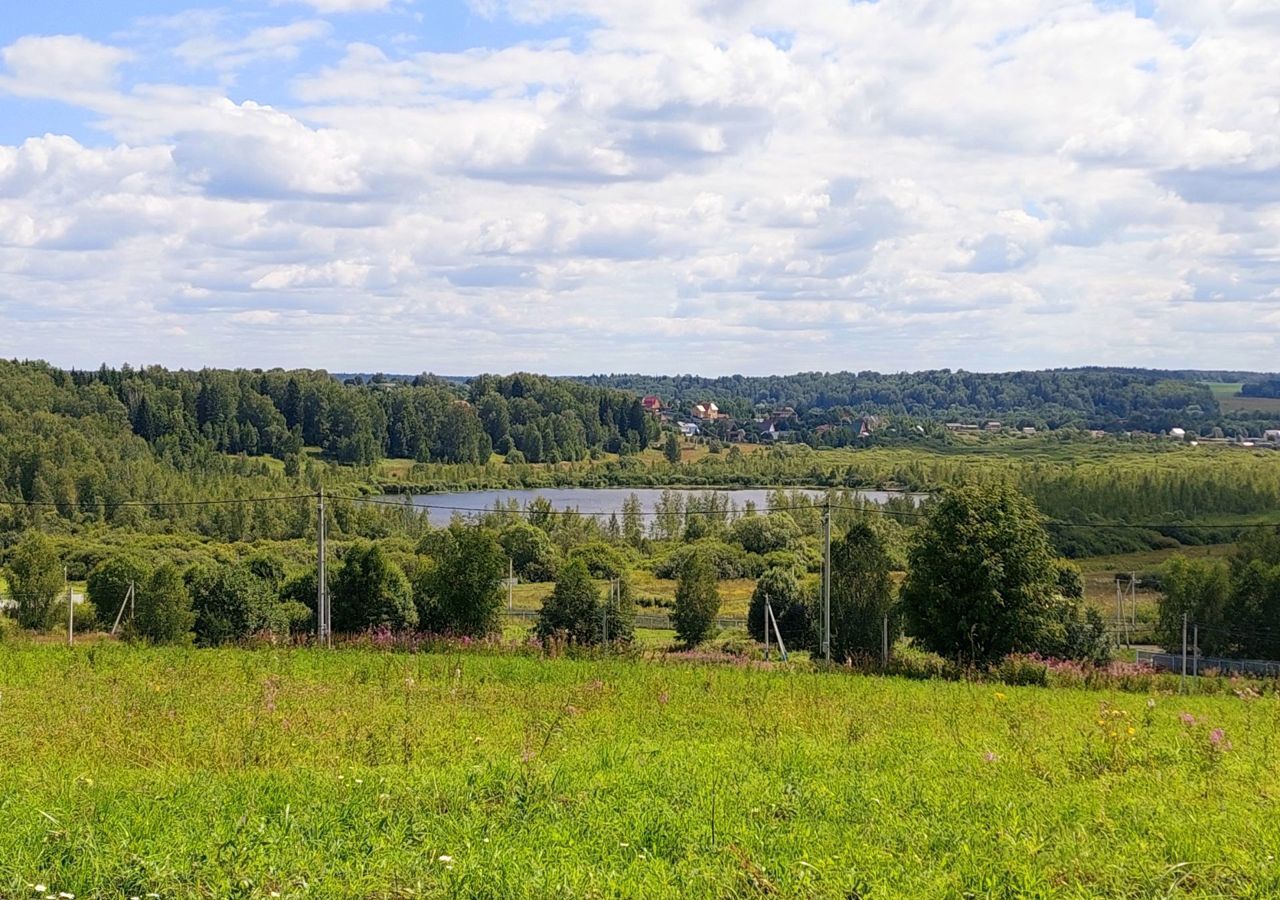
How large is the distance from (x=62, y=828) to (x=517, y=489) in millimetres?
144724

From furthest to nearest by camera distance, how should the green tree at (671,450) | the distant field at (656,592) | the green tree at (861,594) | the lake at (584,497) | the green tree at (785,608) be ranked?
the green tree at (671,450)
the lake at (584,497)
the distant field at (656,592)
the green tree at (785,608)
the green tree at (861,594)

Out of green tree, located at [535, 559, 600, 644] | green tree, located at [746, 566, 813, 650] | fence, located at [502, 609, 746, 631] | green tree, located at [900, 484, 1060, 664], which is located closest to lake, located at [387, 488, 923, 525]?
fence, located at [502, 609, 746, 631]

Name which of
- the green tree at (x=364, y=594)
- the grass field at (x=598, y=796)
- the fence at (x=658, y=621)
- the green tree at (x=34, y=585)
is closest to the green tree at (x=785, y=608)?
the fence at (x=658, y=621)

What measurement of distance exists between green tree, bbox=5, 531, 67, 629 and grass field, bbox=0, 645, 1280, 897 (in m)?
44.5

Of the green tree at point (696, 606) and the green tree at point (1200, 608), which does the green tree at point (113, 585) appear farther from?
the green tree at point (1200, 608)

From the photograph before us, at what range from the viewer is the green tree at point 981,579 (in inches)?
924

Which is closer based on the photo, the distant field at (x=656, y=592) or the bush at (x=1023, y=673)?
the bush at (x=1023, y=673)

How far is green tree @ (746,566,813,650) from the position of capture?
48375mm

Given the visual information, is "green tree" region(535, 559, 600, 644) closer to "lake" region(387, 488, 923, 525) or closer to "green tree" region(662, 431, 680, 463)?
"lake" region(387, 488, 923, 525)

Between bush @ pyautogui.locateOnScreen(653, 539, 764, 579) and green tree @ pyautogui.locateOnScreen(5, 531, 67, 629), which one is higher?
green tree @ pyautogui.locateOnScreen(5, 531, 67, 629)

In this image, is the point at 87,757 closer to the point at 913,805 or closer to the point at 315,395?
the point at 913,805

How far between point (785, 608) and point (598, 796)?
4295 centimetres

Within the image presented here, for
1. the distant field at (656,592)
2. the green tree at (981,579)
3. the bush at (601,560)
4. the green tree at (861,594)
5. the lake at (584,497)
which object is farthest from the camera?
the lake at (584,497)

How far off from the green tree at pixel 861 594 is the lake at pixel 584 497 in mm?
83671
